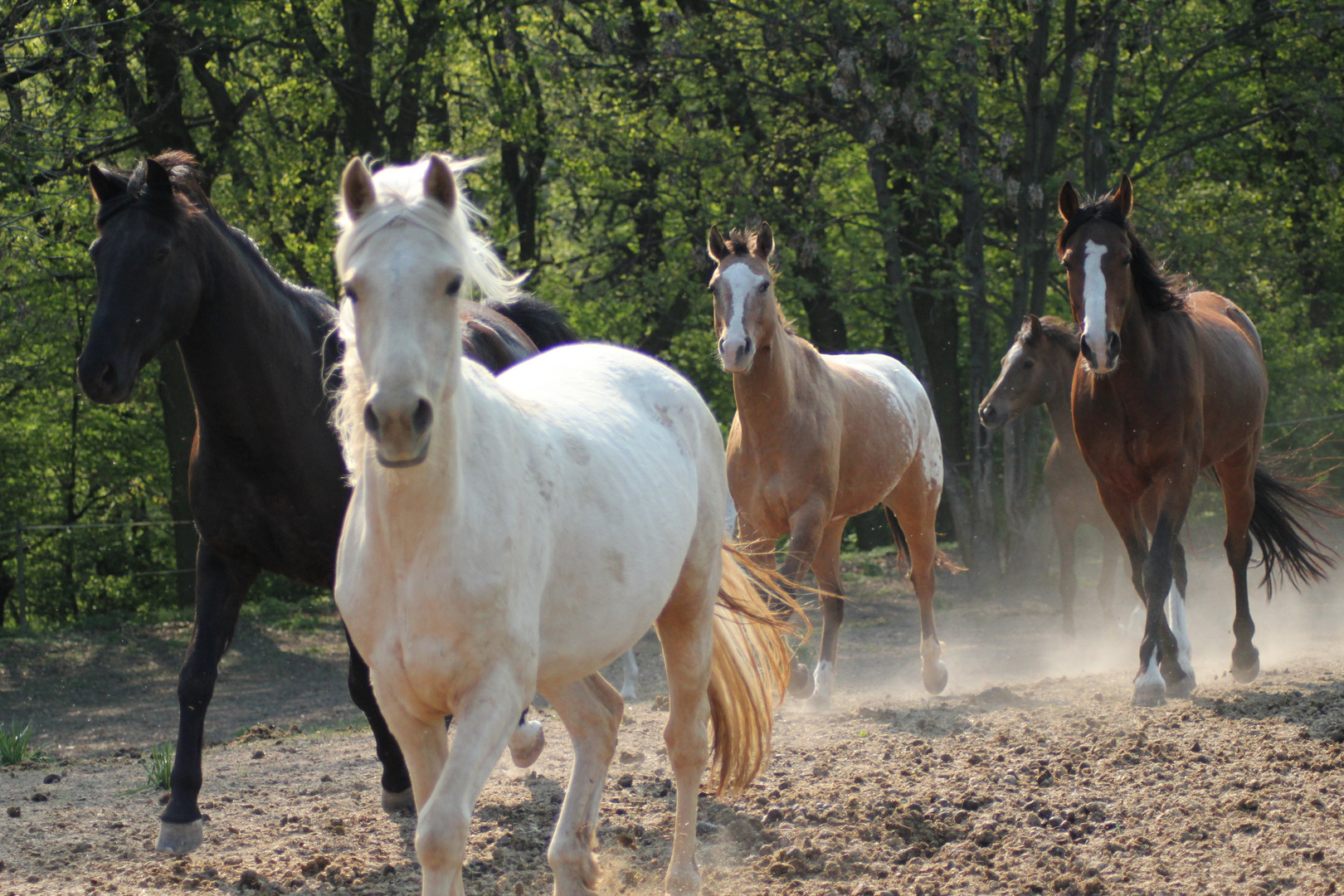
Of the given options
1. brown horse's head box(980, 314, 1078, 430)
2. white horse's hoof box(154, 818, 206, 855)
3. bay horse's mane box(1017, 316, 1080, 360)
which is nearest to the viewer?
white horse's hoof box(154, 818, 206, 855)

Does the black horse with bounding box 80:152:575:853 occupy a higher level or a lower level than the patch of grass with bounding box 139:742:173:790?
higher

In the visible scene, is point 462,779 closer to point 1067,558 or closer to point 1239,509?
point 1239,509

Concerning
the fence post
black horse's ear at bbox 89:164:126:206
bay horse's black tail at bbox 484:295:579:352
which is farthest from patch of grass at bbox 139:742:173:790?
the fence post

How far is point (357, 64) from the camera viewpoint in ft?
49.9

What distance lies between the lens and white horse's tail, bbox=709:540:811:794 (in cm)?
439

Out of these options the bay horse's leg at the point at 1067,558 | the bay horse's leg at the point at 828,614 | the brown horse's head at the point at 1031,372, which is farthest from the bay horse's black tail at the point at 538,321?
the bay horse's leg at the point at 1067,558

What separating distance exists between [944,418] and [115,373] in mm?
13755

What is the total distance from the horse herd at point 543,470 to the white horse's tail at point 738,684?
1cm

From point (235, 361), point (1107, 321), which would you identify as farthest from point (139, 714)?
point (1107, 321)

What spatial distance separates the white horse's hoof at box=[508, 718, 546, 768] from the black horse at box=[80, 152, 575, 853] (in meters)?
0.51

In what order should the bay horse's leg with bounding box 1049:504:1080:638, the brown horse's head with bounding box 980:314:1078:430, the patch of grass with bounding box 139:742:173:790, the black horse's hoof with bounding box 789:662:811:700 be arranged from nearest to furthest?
the patch of grass with bounding box 139:742:173:790
the black horse's hoof with bounding box 789:662:811:700
the brown horse's head with bounding box 980:314:1078:430
the bay horse's leg with bounding box 1049:504:1080:638

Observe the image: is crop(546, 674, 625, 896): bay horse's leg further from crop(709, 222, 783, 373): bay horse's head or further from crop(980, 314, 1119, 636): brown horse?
crop(980, 314, 1119, 636): brown horse

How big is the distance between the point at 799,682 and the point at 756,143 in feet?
29.3

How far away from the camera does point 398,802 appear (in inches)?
193
